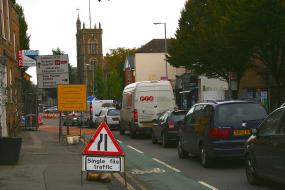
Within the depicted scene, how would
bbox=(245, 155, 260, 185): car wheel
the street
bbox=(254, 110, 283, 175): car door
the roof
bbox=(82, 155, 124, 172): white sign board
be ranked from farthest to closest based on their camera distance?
the roof, the street, bbox=(245, 155, 260, 185): car wheel, bbox=(82, 155, 124, 172): white sign board, bbox=(254, 110, 283, 175): car door

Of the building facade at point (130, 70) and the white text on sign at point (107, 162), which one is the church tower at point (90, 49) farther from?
the white text on sign at point (107, 162)

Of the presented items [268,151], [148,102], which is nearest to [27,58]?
[148,102]

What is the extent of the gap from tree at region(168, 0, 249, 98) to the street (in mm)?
14081

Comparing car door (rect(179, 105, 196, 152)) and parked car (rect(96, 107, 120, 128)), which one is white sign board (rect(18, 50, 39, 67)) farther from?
car door (rect(179, 105, 196, 152))

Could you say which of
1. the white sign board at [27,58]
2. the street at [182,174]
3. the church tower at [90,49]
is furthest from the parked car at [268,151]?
the church tower at [90,49]

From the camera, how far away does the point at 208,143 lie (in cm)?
1470

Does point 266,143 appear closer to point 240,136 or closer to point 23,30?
point 240,136

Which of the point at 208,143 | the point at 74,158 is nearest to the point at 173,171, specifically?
the point at 208,143

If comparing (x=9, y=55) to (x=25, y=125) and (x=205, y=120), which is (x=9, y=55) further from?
(x=205, y=120)

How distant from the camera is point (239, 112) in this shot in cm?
1484

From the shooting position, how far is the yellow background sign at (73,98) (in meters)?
25.3

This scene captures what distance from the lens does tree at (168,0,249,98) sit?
32.4 metres

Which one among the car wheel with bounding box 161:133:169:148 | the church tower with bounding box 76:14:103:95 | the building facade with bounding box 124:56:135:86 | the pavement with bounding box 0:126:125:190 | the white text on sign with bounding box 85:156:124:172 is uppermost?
the church tower with bounding box 76:14:103:95

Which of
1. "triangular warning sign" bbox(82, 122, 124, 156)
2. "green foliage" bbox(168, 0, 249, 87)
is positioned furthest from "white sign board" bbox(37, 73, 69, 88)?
"triangular warning sign" bbox(82, 122, 124, 156)
